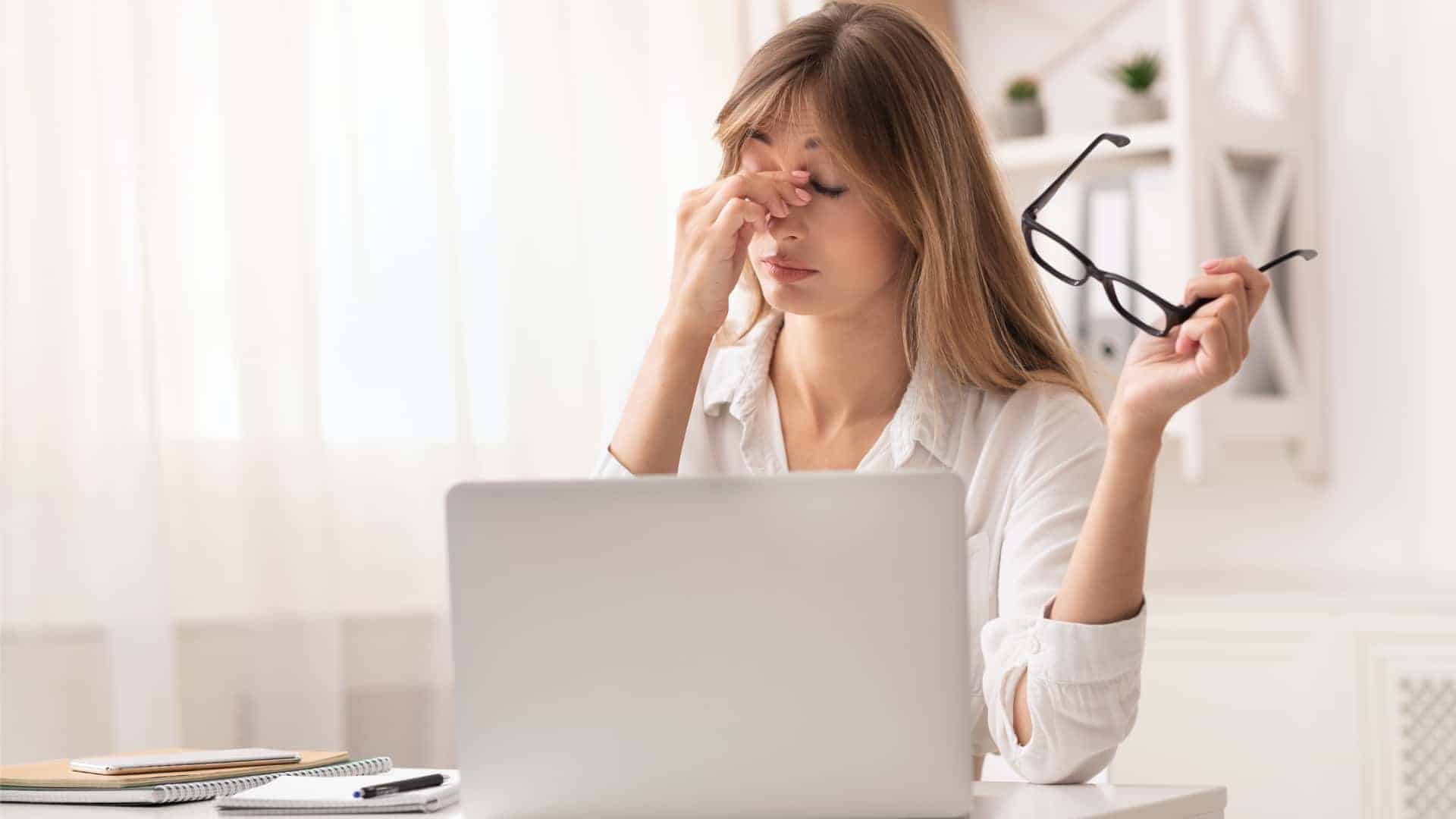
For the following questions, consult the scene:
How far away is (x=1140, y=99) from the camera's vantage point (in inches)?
93.6

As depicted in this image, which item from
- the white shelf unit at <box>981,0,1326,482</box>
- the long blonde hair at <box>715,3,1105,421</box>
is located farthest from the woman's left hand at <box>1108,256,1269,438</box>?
the white shelf unit at <box>981,0,1326,482</box>

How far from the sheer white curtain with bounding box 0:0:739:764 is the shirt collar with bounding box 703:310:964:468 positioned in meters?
0.18

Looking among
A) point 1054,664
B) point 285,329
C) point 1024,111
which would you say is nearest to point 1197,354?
point 1054,664

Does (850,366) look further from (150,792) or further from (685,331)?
(150,792)

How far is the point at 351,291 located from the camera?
213cm

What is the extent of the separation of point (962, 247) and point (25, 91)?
109 centimetres

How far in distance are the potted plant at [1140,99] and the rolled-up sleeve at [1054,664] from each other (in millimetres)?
1212

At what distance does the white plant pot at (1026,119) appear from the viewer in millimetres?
2533

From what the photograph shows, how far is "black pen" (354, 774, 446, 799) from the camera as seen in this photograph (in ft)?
3.34

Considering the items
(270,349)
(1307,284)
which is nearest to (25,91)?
(270,349)

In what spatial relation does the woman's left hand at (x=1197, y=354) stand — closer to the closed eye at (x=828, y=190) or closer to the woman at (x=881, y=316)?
the woman at (x=881, y=316)

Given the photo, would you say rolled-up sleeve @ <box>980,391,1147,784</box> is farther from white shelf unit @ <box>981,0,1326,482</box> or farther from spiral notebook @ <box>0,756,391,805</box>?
white shelf unit @ <box>981,0,1326,482</box>

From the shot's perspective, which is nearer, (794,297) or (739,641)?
(739,641)

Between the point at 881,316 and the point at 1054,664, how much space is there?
0.49m
